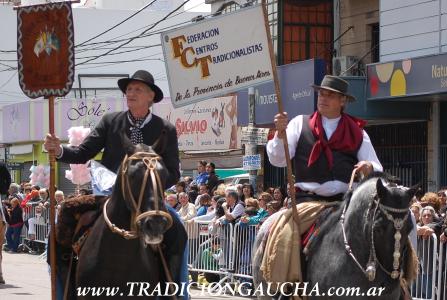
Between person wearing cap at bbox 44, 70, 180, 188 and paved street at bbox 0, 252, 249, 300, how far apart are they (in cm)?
752

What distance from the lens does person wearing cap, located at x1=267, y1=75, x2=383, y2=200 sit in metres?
8.34

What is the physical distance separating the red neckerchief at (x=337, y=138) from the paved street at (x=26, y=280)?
7.79m

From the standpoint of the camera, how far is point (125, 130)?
834cm

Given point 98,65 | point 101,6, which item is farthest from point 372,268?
point 101,6

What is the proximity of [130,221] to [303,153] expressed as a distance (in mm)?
1762

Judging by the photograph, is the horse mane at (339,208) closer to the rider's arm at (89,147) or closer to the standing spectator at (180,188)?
the rider's arm at (89,147)

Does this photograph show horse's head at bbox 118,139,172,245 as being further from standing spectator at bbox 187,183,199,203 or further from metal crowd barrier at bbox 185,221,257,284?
standing spectator at bbox 187,183,199,203

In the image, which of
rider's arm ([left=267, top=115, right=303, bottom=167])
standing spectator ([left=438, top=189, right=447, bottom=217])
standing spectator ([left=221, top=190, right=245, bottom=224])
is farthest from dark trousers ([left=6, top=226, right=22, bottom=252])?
rider's arm ([left=267, top=115, right=303, bottom=167])

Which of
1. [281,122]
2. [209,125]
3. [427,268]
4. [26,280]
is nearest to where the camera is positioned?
[281,122]

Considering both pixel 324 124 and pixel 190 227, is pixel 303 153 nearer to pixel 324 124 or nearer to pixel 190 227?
pixel 324 124

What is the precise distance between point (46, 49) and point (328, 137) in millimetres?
2732

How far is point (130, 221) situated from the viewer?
7.50m

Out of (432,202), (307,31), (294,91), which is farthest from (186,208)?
(307,31)

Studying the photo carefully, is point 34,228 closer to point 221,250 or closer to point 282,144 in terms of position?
point 221,250
